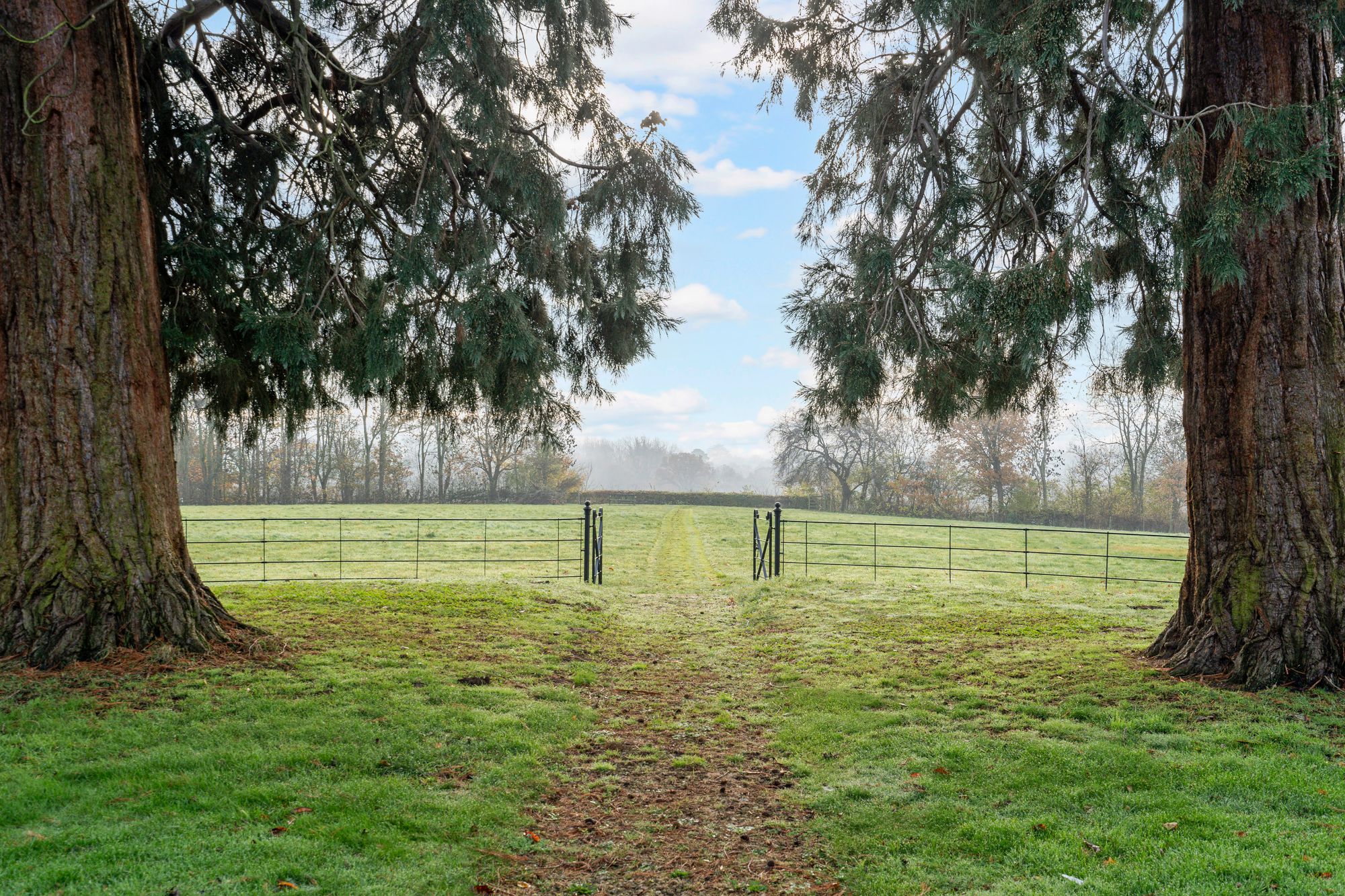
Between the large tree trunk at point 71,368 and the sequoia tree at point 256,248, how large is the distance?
0.01 meters

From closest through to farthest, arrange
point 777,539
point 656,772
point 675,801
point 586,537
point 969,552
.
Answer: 1. point 675,801
2. point 656,772
3. point 777,539
4. point 586,537
5. point 969,552

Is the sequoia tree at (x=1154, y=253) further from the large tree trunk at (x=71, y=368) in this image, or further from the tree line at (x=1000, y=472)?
the tree line at (x=1000, y=472)

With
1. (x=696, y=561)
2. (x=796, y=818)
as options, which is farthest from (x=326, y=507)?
(x=796, y=818)

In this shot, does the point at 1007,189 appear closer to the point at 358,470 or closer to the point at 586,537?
the point at 586,537

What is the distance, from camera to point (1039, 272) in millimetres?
4766

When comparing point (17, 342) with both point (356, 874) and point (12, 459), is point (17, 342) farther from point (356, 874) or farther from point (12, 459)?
point (356, 874)

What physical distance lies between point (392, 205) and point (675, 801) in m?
6.13

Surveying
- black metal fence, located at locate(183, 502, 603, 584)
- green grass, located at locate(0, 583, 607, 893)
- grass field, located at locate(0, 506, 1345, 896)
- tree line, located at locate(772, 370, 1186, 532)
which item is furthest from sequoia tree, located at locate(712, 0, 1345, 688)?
tree line, located at locate(772, 370, 1186, 532)

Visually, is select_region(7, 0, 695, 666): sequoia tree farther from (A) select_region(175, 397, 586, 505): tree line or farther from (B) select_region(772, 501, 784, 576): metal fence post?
(A) select_region(175, 397, 586, 505): tree line

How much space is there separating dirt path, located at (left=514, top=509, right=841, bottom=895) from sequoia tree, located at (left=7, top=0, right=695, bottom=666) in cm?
299

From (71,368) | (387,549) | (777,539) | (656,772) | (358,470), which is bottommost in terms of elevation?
(387,549)

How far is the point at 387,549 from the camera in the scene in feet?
65.1

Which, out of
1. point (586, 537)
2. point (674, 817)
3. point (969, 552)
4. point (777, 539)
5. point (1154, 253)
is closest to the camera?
point (674, 817)

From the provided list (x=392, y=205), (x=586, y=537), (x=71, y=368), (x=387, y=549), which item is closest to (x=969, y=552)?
(x=586, y=537)
